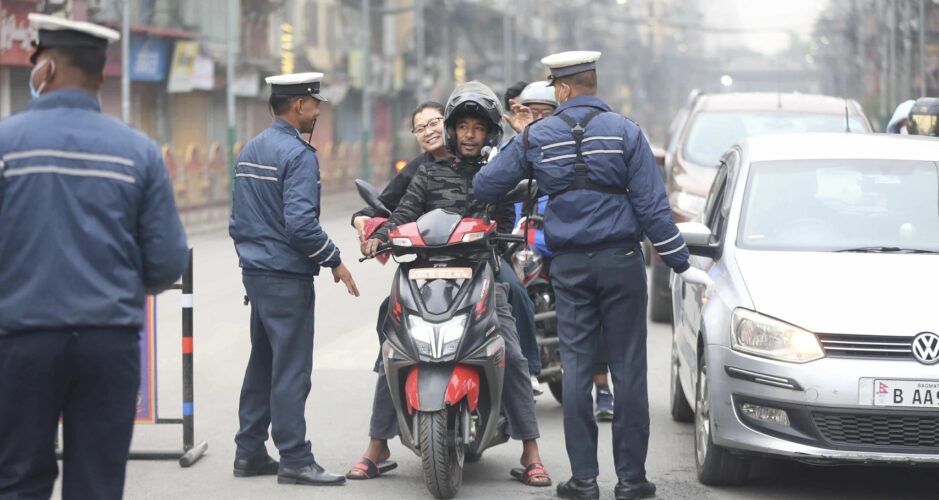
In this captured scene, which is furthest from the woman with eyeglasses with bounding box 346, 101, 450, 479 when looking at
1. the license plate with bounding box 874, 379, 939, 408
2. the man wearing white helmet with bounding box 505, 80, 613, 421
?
the license plate with bounding box 874, 379, 939, 408

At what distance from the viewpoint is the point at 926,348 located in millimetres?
6441

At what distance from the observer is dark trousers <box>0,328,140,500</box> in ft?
14.9

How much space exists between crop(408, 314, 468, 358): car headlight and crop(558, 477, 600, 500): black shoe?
79 cm

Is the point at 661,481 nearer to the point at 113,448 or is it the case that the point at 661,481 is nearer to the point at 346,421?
the point at 346,421

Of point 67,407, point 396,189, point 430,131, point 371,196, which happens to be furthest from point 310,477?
point 67,407

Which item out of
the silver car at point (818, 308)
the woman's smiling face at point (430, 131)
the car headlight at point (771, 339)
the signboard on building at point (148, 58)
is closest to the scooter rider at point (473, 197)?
the woman's smiling face at point (430, 131)

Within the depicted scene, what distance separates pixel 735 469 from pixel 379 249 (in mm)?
1814

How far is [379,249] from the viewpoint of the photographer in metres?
7.23

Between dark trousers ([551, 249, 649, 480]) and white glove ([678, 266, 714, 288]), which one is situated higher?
white glove ([678, 266, 714, 288])

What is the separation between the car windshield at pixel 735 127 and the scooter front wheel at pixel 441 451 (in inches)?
294

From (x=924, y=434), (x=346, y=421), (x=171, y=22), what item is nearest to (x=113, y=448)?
(x=924, y=434)

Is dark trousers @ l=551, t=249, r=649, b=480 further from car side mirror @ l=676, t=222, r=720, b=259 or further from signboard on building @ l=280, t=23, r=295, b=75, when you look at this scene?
signboard on building @ l=280, t=23, r=295, b=75

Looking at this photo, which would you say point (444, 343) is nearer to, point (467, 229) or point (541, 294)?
point (467, 229)

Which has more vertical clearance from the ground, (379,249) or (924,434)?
(379,249)
